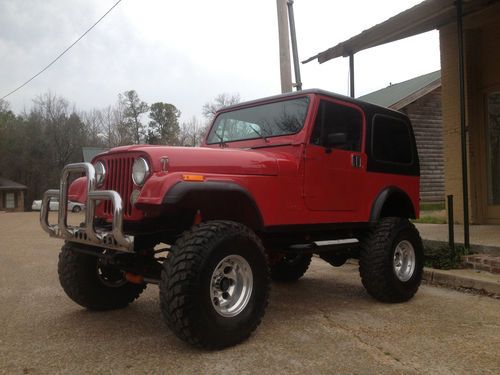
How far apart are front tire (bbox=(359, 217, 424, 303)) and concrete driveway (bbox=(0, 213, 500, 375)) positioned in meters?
0.16

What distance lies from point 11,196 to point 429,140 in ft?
154

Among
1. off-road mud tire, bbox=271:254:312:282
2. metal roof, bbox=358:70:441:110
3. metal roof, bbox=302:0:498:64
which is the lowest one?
off-road mud tire, bbox=271:254:312:282

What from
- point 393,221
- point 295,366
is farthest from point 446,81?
point 295,366

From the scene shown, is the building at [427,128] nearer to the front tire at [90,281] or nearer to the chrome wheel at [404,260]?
the chrome wheel at [404,260]

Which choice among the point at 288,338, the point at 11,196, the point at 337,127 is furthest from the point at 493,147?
the point at 11,196

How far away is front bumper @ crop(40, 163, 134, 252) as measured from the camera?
3.27 m

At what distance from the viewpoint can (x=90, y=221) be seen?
348cm

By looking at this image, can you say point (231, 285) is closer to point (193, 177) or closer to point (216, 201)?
point (216, 201)

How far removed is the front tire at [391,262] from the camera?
4.85 m

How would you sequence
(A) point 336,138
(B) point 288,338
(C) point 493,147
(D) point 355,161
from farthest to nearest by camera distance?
(C) point 493,147, (D) point 355,161, (A) point 336,138, (B) point 288,338

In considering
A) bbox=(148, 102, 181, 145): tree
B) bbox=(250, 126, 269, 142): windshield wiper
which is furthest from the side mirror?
bbox=(148, 102, 181, 145): tree

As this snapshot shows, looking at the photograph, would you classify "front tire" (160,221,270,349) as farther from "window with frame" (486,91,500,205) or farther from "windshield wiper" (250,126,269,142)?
"window with frame" (486,91,500,205)

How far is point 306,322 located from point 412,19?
195 inches

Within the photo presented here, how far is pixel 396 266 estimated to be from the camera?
17.1 ft
